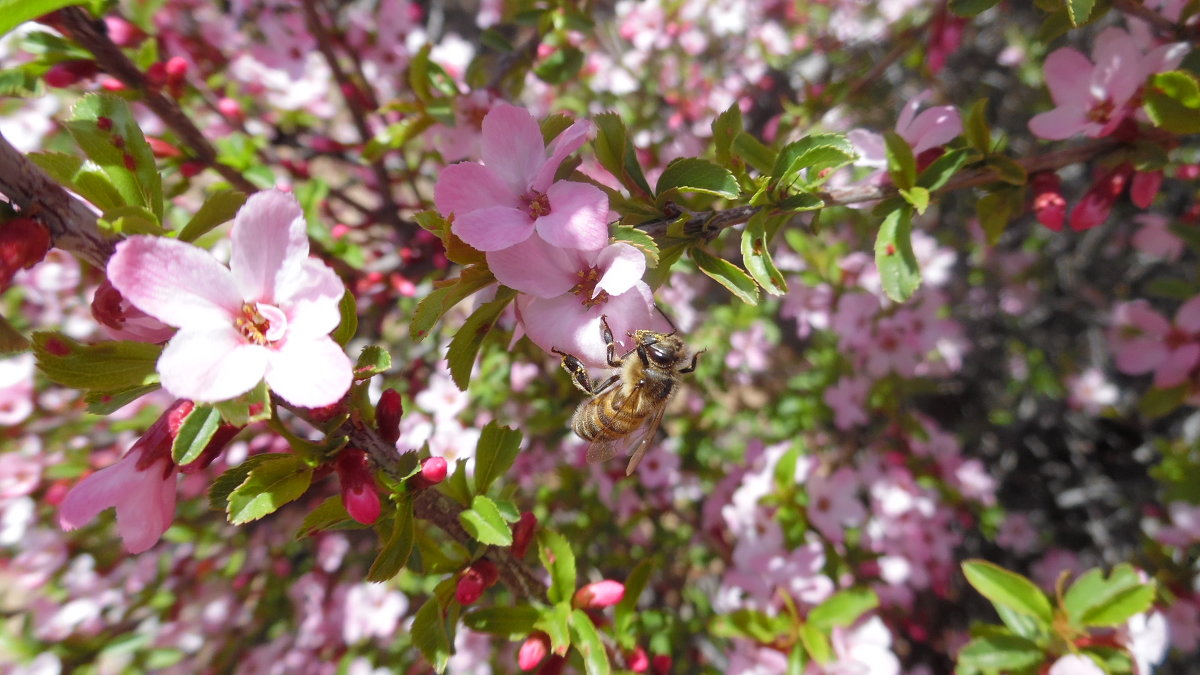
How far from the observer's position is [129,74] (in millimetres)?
1374

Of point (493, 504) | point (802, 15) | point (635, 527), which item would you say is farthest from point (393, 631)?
point (802, 15)

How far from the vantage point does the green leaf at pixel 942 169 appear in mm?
1032

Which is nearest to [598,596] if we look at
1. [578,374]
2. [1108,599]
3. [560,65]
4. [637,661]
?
[637,661]

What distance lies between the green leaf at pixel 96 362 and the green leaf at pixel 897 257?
1009 mm

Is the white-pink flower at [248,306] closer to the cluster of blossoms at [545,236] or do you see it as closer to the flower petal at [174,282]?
the flower petal at [174,282]

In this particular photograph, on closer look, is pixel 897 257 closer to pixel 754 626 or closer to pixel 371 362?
pixel 371 362

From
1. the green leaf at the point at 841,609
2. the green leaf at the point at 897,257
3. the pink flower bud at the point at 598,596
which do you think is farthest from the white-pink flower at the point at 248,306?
the green leaf at the point at 841,609

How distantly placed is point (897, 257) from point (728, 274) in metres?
0.33

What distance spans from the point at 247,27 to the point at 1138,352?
405cm

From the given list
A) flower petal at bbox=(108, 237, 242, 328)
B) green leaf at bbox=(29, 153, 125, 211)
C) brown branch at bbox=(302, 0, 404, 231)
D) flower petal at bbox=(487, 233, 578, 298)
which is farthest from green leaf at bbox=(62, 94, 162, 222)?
brown branch at bbox=(302, 0, 404, 231)

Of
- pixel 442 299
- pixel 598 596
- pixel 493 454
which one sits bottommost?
pixel 598 596

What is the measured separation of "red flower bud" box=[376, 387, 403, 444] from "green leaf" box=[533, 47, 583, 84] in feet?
3.51

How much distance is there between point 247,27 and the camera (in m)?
3.38

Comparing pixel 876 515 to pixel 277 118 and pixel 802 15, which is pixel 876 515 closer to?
pixel 802 15
